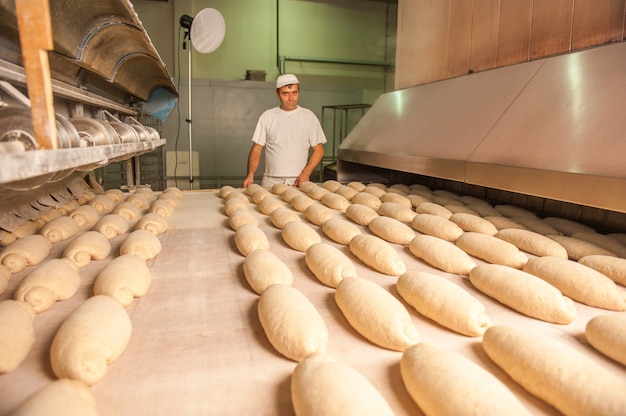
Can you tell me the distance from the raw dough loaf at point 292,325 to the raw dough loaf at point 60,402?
394mm

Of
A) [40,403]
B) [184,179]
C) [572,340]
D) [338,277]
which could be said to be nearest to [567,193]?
[572,340]

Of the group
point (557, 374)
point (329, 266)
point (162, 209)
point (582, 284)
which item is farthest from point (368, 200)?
point (557, 374)

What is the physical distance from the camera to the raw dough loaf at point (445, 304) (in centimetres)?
100

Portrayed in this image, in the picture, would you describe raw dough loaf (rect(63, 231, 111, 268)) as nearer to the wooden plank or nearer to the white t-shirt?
the wooden plank

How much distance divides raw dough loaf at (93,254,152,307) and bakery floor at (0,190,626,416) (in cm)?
3

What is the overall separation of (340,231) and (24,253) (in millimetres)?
1231

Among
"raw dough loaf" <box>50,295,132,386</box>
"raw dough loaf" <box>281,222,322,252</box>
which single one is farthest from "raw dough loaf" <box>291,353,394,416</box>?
"raw dough loaf" <box>281,222,322,252</box>

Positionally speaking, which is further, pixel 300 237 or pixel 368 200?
pixel 368 200

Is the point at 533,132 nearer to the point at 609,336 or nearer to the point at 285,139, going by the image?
the point at 609,336

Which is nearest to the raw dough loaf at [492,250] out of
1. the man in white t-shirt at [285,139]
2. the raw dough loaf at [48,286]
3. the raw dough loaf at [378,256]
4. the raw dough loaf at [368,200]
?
the raw dough loaf at [378,256]

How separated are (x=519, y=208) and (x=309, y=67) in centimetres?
593

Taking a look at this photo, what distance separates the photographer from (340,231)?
A: 69.2 inches

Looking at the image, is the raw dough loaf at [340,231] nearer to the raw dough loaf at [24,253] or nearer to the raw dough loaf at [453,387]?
the raw dough loaf at [453,387]

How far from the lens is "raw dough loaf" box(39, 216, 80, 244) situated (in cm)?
172
